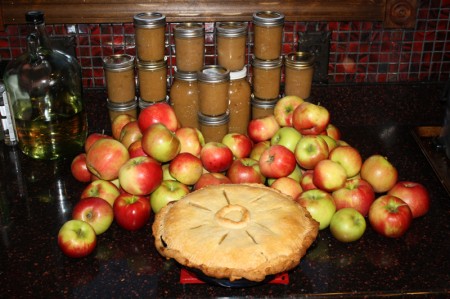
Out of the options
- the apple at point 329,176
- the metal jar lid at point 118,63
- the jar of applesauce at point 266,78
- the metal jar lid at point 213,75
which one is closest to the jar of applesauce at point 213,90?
the metal jar lid at point 213,75

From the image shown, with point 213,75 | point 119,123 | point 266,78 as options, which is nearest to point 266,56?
point 266,78

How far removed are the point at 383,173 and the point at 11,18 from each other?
A: 1.16 meters

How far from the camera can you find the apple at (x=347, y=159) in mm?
1406

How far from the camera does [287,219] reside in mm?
1186

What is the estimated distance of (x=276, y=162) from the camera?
54.6 inches

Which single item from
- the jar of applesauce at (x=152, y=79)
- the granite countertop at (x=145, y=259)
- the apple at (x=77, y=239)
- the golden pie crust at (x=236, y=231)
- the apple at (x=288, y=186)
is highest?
the jar of applesauce at (x=152, y=79)

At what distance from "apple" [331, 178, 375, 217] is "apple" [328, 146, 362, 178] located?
0.07m

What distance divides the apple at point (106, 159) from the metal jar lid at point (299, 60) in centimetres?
54

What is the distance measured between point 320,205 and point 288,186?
0.39 feet

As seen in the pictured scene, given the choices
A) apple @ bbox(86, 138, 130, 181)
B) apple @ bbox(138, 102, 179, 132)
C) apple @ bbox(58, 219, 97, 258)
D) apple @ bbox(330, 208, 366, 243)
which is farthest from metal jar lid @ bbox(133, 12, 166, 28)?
apple @ bbox(330, 208, 366, 243)

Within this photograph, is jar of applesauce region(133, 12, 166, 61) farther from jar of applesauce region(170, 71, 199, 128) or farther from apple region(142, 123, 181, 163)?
apple region(142, 123, 181, 163)

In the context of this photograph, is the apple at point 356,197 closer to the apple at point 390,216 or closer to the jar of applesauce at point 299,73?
the apple at point 390,216

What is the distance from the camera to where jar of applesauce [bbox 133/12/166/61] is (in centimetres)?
150

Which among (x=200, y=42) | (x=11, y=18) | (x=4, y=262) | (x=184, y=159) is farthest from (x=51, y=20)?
(x=4, y=262)
